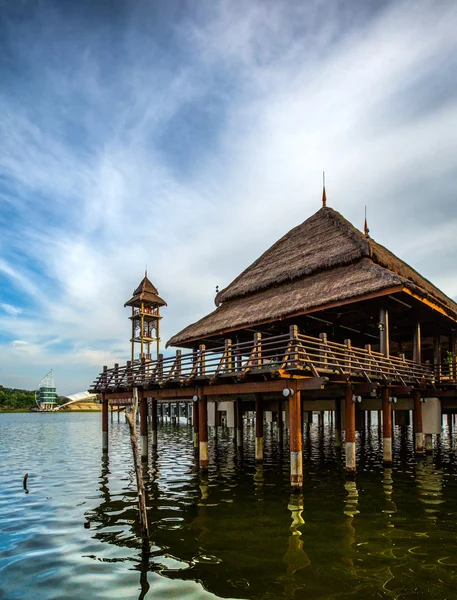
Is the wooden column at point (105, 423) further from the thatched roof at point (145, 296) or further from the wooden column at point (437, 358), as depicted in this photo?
the thatched roof at point (145, 296)

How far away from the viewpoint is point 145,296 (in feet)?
149

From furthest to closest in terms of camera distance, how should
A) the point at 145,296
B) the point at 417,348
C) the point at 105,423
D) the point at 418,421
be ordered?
the point at 145,296 < the point at 105,423 < the point at 417,348 < the point at 418,421

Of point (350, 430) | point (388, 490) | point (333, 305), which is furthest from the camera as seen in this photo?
point (333, 305)

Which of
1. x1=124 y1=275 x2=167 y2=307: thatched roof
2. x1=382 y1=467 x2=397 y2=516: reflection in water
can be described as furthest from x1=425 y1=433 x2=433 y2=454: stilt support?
x1=124 y1=275 x2=167 y2=307: thatched roof

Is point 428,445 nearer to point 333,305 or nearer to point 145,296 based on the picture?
point 333,305

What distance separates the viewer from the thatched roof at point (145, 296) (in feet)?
149

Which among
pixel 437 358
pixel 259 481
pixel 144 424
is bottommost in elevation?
Answer: pixel 259 481

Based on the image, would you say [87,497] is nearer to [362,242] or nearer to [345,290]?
[345,290]

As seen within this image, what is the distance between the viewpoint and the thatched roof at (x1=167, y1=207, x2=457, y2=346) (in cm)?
1730

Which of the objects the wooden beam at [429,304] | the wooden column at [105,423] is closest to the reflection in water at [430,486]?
the wooden beam at [429,304]

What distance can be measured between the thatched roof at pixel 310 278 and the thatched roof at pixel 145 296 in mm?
20051

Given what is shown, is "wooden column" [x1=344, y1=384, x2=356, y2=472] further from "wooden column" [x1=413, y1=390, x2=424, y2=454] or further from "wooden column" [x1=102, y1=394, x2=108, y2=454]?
"wooden column" [x1=102, y1=394, x2=108, y2=454]

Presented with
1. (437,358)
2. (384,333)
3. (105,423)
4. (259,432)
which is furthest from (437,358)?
(105,423)

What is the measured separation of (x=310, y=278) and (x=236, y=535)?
1309 cm
